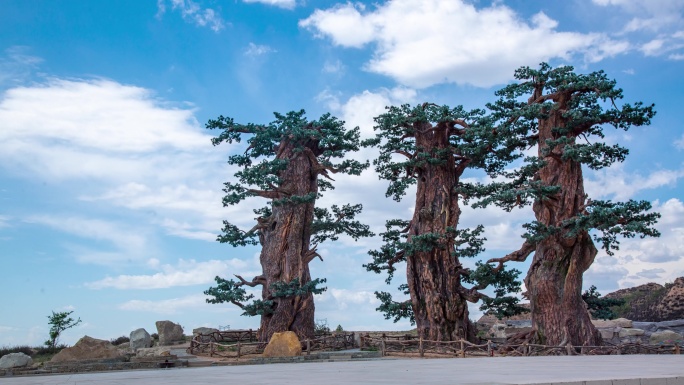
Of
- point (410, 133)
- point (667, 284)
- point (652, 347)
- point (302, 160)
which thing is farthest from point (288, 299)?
point (667, 284)

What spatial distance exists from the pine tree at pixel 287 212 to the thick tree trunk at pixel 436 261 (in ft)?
10.7

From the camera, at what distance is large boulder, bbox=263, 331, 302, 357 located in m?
24.9

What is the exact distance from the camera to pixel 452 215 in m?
31.1

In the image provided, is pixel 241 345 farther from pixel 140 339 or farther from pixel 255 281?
pixel 140 339

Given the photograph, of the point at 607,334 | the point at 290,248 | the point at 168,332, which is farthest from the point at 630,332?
the point at 168,332

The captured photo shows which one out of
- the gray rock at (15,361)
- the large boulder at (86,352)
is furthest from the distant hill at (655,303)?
the gray rock at (15,361)

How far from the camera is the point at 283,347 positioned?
25.1 m

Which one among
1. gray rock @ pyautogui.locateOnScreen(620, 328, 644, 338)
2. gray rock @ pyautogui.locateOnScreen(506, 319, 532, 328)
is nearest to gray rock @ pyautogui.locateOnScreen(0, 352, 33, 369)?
gray rock @ pyautogui.locateOnScreen(506, 319, 532, 328)

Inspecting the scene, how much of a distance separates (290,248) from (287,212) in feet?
5.74

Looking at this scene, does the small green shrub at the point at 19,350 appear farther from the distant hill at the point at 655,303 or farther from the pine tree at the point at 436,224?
the distant hill at the point at 655,303

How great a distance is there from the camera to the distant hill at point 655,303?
143ft

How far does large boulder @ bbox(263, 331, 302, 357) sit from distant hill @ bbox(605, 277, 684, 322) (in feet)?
87.4

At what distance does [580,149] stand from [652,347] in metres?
8.70

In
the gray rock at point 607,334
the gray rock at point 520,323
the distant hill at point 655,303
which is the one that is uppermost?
the distant hill at point 655,303
